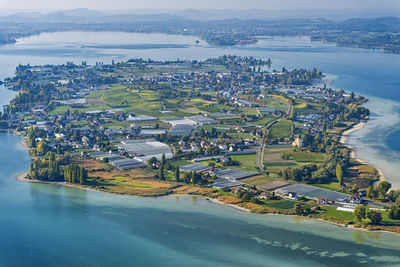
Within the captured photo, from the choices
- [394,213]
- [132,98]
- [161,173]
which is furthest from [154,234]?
[132,98]

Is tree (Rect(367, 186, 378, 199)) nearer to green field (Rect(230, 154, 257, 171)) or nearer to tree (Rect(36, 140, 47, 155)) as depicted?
green field (Rect(230, 154, 257, 171))

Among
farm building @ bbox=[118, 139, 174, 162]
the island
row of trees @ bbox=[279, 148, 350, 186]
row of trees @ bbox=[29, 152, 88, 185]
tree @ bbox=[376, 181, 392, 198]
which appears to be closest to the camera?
tree @ bbox=[376, 181, 392, 198]

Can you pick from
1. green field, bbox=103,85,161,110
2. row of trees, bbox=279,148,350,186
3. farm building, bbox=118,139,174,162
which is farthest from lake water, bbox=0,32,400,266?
green field, bbox=103,85,161,110

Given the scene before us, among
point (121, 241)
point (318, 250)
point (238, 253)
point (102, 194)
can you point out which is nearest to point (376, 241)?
point (318, 250)

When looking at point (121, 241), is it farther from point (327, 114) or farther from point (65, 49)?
point (65, 49)

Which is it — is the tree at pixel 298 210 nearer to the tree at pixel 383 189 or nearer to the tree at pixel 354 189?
the tree at pixel 354 189

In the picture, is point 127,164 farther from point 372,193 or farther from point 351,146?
point 351,146
